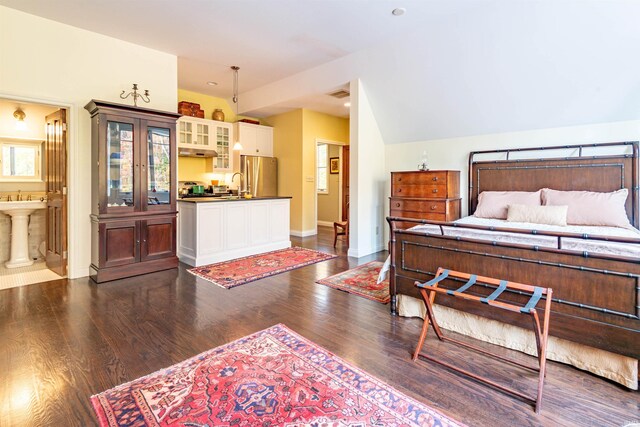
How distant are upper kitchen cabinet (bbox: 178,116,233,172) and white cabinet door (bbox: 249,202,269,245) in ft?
6.44

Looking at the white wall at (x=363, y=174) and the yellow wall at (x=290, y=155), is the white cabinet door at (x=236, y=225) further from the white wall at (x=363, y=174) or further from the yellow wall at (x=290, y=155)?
the yellow wall at (x=290, y=155)

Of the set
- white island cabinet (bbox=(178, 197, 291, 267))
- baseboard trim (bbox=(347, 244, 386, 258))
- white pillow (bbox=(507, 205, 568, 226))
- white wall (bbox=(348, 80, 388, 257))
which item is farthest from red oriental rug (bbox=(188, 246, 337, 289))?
white pillow (bbox=(507, 205, 568, 226))

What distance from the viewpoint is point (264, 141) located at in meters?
7.45

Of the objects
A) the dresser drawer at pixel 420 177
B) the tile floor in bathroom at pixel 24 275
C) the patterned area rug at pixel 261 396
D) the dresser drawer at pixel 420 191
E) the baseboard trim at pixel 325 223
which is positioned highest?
the dresser drawer at pixel 420 177

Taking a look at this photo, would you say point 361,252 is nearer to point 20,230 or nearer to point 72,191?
point 72,191

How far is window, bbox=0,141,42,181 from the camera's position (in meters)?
4.80

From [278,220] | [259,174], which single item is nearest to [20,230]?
[278,220]

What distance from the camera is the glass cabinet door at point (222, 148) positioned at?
267 inches

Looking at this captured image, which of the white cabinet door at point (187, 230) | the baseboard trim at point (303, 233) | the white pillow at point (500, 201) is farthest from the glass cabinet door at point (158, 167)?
the white pillow at point (500, 201)

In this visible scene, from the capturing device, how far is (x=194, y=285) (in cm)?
381

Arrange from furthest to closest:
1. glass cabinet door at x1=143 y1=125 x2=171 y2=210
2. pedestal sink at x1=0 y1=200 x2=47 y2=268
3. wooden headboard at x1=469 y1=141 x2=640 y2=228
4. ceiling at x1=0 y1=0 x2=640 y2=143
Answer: pedestal sink at x1=0 y1=200 x2=47 y2=268
glass cabinet door at x1=143 y1=125 x2=171 y2=210
wooden headboard at x1=469 y1=141 x2=640 y2=228
ceiling at x1=0 y1=0 x2=640 y2=143

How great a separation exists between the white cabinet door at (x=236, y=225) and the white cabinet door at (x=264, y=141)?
8.13ft

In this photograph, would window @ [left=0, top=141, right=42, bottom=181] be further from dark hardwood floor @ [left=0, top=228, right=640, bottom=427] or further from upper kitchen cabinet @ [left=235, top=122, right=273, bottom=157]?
upper kitchen cabinet @ [left=235, top=122, right=273, bottom=157]

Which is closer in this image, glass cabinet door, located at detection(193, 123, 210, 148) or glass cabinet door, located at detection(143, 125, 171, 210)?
glass cabinet door, located at detection(143, 125, 171, 210)
